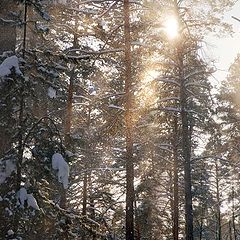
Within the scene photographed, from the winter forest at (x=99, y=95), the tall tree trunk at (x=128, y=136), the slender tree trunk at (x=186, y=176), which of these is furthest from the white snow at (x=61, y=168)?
the slender tree trunk at (x=186, y=176)

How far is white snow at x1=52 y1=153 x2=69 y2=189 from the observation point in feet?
20.0

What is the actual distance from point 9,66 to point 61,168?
1654 mm

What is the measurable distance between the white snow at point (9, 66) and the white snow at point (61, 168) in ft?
4.41

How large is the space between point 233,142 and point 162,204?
6.26 meters

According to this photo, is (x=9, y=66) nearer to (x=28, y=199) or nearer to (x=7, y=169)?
(x=7, y=169)

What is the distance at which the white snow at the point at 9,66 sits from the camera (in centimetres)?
630

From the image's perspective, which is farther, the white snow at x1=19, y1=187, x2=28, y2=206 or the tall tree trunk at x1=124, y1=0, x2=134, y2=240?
the tall tree trunk at x1=124, y1=0, x2=134, y2=240

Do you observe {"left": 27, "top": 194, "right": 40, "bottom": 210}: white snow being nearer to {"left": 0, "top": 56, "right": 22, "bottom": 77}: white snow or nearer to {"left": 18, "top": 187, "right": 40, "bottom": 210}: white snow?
{"left": 18, "top": 187, "right": 40, "bottom": 210}: white snow

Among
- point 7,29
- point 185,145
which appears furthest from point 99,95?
point 7,29

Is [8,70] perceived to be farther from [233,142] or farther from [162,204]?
[162,204]

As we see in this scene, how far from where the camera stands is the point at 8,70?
6.30 metres

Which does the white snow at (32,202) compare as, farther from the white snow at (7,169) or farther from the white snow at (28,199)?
the white snow at (7,169)

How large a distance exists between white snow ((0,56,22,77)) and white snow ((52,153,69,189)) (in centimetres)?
134

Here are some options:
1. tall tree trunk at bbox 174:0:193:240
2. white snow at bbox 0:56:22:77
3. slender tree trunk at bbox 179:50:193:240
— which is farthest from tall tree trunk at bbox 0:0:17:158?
slender tree trunk at bbox 179:50:193:240
